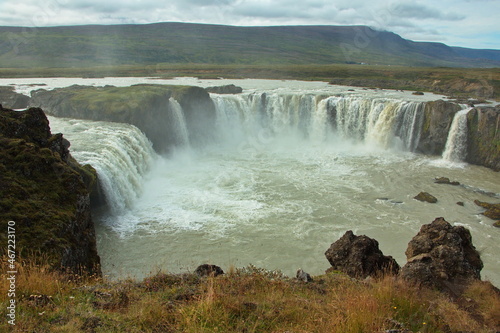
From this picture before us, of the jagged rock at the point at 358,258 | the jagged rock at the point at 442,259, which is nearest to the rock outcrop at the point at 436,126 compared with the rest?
the jagged rock at the point at 442,259

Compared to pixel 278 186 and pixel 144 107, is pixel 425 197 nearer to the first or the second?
pixel 278 186

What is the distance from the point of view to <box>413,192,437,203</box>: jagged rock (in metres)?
22.8

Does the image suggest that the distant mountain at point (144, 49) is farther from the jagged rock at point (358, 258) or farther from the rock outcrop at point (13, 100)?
the jagged rock at point (358, 258)

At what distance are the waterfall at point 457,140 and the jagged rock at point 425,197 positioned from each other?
11788mm

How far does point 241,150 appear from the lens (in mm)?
36031

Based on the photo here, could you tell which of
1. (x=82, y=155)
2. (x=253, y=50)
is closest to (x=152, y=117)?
(x=82, y=155)

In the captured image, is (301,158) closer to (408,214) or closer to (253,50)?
(408,214)

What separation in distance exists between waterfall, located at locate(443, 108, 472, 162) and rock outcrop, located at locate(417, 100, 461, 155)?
1.33ft

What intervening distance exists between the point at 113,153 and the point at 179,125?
1287 cm

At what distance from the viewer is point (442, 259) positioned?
33.6ft

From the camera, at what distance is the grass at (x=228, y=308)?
5.75 metres

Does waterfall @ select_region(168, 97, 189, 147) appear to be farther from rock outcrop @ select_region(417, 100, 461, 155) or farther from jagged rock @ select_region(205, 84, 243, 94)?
rock outcrop @ select_region(417, 100, 461, 155)

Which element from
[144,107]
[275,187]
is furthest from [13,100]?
[275,187]

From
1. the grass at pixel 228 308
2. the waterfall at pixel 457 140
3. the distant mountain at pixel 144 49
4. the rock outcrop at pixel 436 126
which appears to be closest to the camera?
the grass at pixel 228 308
